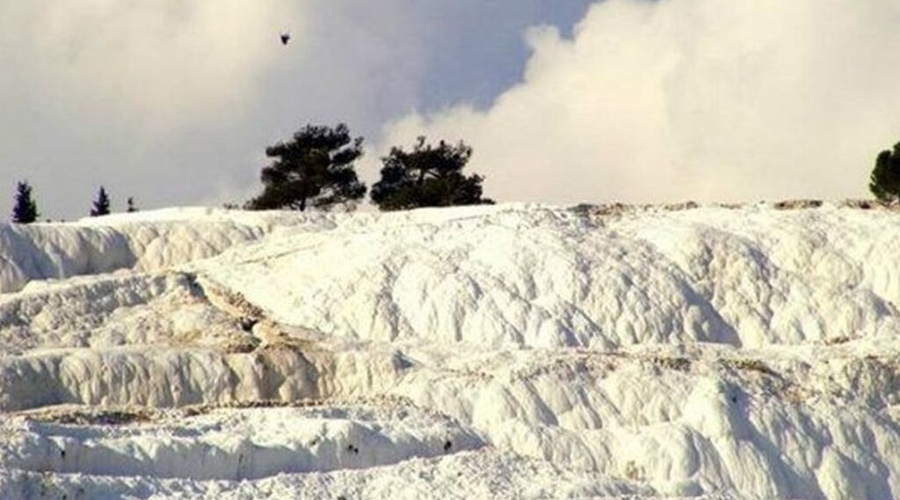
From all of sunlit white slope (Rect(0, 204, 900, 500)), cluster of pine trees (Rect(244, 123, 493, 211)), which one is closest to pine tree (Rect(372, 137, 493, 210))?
cluster of pine trees (Rect(244, 123, 493, 211))

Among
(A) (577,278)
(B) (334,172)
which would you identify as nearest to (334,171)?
(B) (334,172)

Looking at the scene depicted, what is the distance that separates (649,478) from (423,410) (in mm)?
5074

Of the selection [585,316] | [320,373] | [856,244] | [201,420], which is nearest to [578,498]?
[201,420]

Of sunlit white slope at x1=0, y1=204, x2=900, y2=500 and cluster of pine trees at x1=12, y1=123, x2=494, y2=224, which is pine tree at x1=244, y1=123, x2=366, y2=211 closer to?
cluster of pine trees at x1=12, y1=123, x2=494, y2=224

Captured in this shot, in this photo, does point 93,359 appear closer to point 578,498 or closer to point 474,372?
point 474,372

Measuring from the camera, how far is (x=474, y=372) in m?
49.6

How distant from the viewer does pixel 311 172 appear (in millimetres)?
100500

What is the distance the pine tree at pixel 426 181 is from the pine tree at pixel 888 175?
17728 mm

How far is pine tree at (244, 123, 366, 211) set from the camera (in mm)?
100000

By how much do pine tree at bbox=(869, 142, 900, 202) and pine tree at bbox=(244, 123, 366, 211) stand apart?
25.0 metres

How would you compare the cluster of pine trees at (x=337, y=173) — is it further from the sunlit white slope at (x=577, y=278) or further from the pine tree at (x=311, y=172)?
the sunlit white slope at (x=577, y=278)

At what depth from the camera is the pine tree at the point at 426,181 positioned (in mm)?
96500

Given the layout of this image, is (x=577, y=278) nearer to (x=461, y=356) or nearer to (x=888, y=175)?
(x=461, y=356)

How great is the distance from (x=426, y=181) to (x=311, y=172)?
5546mm
